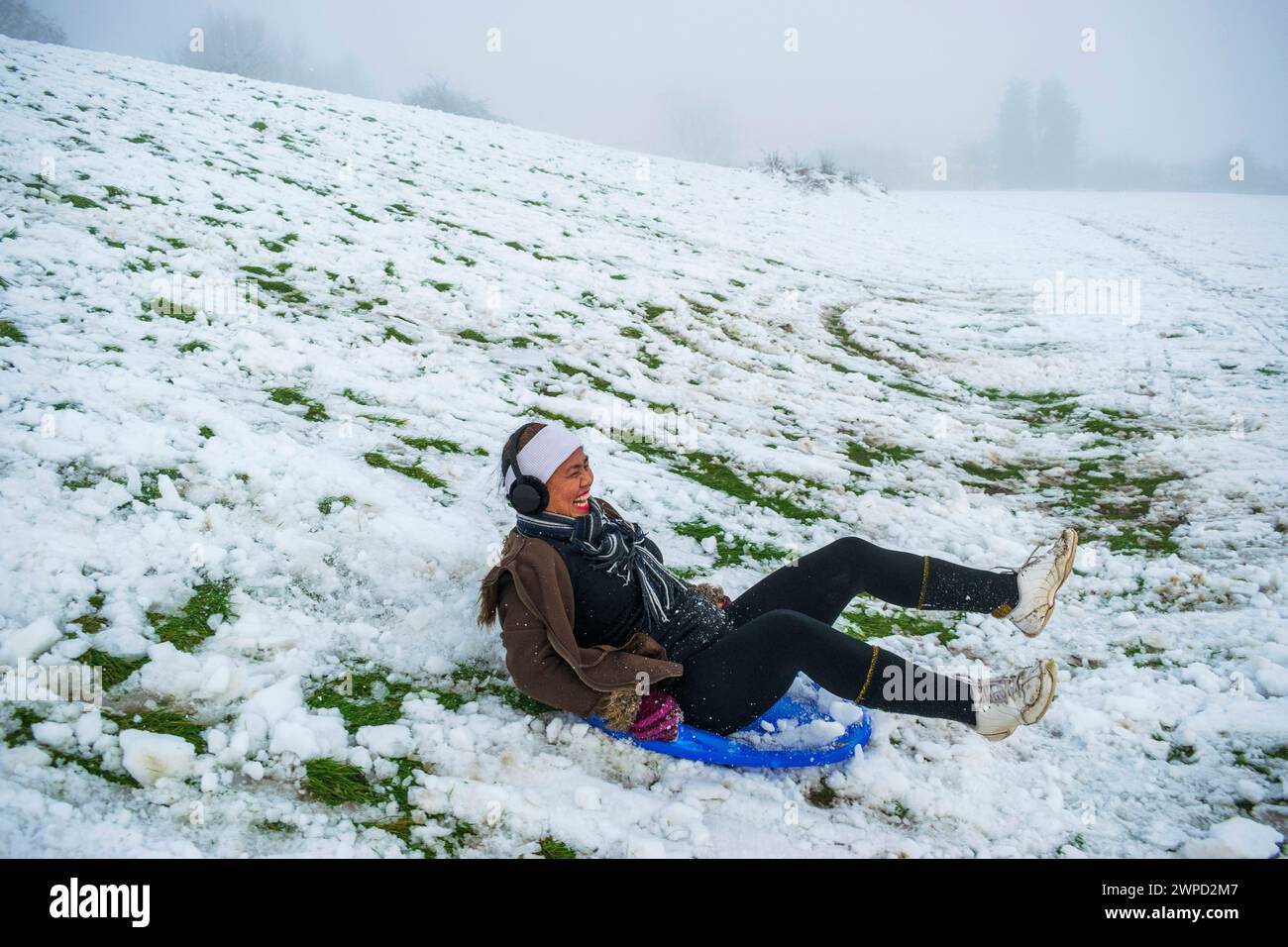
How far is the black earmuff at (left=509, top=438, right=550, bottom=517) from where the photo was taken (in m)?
3.32

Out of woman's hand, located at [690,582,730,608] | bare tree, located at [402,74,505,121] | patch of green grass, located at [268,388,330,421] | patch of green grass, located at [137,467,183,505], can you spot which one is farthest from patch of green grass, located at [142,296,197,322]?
bare tree, located at [402,74,505,121]

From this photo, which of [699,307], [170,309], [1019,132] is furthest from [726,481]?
[1019,132]

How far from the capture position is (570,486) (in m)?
3.42

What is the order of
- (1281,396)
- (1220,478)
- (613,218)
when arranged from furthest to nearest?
(613,218)
(1281,396)
(1220,478)

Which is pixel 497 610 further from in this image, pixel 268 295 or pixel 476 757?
pixel 268 295

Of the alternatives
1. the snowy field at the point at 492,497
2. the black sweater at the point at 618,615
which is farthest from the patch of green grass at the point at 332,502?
the black sweater at the point at 618,615

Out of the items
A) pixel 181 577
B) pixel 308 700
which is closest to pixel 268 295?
pixel 181 577

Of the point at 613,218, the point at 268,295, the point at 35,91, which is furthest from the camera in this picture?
the point at 613,218

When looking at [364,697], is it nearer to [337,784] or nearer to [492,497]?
[337,784]

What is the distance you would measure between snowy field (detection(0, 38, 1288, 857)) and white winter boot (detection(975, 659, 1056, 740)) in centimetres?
37

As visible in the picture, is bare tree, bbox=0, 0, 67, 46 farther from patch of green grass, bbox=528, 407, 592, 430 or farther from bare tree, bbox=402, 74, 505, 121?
patch of green grass, bbox=528, 407, 592, 430

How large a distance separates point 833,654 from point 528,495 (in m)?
1.56

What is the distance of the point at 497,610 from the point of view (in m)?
3.31

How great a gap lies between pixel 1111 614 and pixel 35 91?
1572cm
